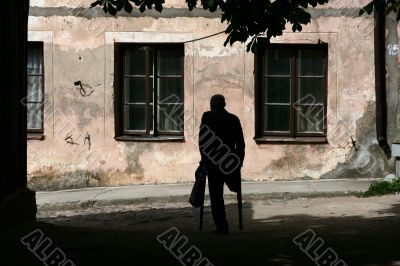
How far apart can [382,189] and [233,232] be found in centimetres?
404

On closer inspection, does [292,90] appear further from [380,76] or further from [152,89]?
[152,89]

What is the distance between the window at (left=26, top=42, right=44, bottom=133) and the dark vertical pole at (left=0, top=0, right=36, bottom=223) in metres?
6.17

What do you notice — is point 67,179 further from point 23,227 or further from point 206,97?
point 23,227

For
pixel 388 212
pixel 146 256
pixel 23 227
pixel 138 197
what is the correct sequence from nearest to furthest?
pixel 146 256, pixel 23 227, pixel 388 212, pixel 138 197

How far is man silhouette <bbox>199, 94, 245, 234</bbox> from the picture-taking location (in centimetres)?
862

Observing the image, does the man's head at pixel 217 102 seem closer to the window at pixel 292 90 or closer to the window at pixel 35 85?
the window at pixel 292 90

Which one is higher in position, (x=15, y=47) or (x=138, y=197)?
(x=15, y=47)

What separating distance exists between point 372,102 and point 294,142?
1.55 metres

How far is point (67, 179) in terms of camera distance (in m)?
14.3

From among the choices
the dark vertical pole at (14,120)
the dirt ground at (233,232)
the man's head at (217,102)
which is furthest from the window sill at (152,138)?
the dark vertical pole at (14,120)

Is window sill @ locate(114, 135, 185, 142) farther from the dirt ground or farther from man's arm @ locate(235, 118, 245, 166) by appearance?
man's arm @ locate(235, 118, 245, 166)

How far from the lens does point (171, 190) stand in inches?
519

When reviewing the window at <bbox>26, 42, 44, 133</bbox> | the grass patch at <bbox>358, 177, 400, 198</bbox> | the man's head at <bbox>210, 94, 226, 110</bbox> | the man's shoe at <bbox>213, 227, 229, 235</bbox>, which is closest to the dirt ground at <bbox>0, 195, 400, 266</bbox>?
the man's shoe at <bbox>213, 227, 229, 235</bbox>

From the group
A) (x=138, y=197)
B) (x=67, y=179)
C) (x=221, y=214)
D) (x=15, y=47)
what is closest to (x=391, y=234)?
(x=221, y=214)
